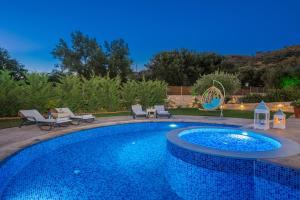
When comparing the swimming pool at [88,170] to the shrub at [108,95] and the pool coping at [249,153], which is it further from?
the shrub at [108,95]

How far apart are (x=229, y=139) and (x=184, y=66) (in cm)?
2617

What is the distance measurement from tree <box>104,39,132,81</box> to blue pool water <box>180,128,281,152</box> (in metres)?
22.1

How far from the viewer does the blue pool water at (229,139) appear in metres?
5.97

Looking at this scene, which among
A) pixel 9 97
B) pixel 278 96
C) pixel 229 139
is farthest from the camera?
pixel 278 96

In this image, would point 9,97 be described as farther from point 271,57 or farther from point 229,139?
point 271,57

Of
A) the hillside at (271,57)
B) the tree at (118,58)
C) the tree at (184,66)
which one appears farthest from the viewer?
the hillside at (271,57)

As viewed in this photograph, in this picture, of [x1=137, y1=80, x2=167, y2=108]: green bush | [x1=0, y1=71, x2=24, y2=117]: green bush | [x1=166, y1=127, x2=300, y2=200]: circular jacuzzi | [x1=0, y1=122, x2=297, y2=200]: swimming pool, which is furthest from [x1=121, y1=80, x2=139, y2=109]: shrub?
[x1=166, y1=127, x2=300, y2=200]: circular jacuzzi

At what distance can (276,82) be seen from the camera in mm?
30781

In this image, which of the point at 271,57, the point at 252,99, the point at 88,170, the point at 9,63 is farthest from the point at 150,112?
the point at 271,57

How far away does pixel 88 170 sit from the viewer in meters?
5.51

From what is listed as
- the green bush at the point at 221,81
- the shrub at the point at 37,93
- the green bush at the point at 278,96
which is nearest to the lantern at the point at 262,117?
the shrub at the point at 37,93

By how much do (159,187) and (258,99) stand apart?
60.9 feet

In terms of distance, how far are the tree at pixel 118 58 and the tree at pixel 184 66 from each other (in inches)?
193

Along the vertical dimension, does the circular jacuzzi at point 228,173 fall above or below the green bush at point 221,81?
below
